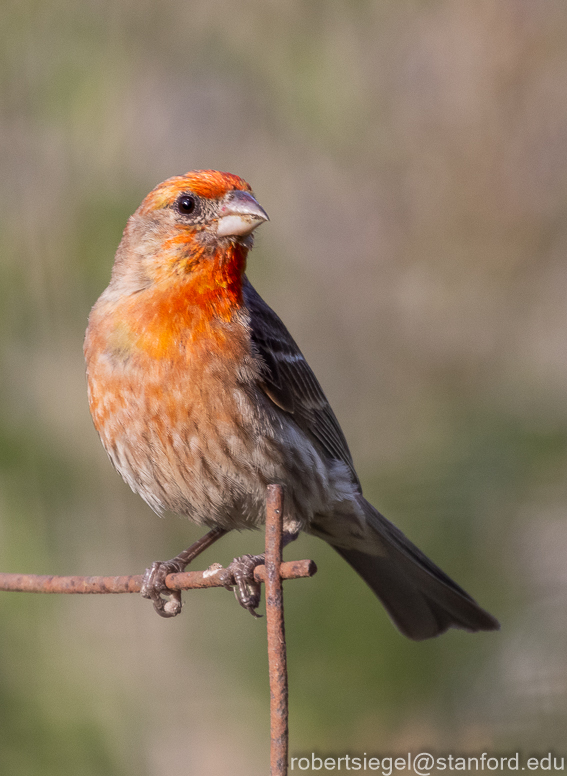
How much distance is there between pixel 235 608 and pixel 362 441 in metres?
1.53

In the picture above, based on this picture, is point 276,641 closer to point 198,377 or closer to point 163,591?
point 198,377

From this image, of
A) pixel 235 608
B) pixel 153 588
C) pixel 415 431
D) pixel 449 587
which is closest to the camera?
pixel 153 588

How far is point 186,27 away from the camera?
7.45 meters

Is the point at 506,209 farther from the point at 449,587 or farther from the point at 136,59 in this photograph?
the point at 449,587

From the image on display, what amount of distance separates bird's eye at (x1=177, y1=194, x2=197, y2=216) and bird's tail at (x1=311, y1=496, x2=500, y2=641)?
1592 mm

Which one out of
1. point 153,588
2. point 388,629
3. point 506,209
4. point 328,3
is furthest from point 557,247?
point 153,588

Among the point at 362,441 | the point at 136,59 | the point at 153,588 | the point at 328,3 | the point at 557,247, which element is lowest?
the point at 153,588

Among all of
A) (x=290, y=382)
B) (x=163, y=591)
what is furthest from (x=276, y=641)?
(x=290, y=382)

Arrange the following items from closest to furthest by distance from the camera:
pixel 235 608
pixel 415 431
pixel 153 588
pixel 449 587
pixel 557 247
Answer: pixel 153 588
pixel 449 587
pixel 235 608
pixel 415 431
pixel 557 247

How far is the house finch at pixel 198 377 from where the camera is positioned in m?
3.60

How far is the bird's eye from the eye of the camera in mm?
3791

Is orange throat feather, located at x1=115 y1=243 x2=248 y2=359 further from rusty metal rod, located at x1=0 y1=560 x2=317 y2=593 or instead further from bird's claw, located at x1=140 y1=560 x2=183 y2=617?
rusty metal rod, located at x1=0 y1=560 x2=317 y2=593

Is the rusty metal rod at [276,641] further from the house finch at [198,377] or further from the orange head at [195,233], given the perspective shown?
the orange head at [195,233]

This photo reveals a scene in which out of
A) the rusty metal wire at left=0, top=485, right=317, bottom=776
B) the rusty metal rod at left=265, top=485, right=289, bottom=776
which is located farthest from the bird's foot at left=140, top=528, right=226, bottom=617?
the rusty metal rod at left=265, top=485, right=289, bottom=776
